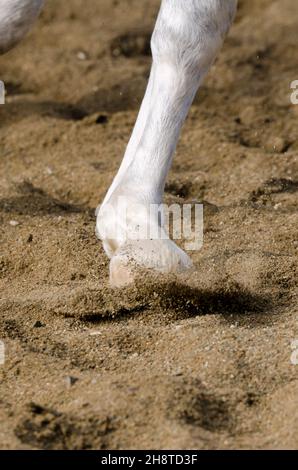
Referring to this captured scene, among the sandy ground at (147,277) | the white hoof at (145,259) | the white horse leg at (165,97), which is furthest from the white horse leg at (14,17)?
the white hoof at (145,259)

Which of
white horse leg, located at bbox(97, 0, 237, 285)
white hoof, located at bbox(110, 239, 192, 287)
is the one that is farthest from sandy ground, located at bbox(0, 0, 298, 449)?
white horse leg, located at bbox(97, 0, 237, 285)

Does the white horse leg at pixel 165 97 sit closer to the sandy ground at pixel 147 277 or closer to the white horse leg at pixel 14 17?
the sandy ground at pixel 147 277

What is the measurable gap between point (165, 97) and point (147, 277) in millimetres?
606

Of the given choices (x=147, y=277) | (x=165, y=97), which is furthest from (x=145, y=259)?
(x=165, y=97)

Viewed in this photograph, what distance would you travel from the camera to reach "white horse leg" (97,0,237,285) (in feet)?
10.6

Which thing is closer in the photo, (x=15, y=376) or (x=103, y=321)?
(x=15, y=376)

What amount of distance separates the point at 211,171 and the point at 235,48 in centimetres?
171

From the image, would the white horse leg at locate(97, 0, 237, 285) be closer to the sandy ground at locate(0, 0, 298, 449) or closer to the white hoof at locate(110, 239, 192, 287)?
the white hoof at locate(110, 239, 192, 287)

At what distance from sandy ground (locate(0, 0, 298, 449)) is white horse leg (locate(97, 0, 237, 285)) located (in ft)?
0.79

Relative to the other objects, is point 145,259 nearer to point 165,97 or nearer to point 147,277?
point 147,277

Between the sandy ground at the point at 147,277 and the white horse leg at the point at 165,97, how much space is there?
0.79ft

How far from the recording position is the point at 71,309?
10.1 feet
